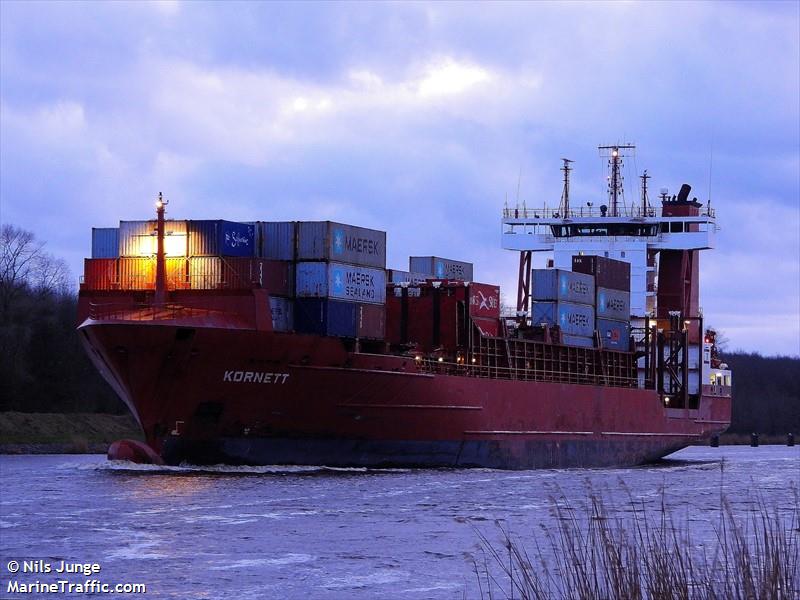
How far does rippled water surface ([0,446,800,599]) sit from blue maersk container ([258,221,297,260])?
17.7 feet

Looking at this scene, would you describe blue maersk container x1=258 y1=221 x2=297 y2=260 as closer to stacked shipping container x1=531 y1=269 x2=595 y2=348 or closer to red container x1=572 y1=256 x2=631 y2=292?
stacked shipping container x1=531 y1=269 x2=595 y2=348

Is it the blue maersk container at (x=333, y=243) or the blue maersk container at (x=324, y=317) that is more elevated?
the blue maersk container at (x=333, y=243)

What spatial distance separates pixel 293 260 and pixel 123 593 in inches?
683

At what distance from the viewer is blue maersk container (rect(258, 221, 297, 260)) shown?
32.8 m

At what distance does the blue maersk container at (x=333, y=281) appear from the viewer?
3244cm

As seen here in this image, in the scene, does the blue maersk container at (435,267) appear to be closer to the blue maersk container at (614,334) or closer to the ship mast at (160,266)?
the blue maersk container at (614,334)

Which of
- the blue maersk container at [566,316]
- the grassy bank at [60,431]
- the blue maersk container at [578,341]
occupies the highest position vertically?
the blue maersk container at [566,316]

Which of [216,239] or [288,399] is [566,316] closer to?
[288,399]

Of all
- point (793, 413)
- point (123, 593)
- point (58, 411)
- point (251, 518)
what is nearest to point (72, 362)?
point (58, 411)

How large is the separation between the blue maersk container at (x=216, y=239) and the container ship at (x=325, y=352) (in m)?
0.04

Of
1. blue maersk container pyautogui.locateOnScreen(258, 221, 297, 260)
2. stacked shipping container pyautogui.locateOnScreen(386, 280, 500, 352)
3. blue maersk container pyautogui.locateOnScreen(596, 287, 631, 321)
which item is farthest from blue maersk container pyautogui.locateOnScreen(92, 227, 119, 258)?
blue maersk container pyautogui.locateOnScreen(596, 287, 631, 321)

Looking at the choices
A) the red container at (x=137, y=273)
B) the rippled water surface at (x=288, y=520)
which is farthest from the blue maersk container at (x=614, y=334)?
the red container at (x=137, y=273)

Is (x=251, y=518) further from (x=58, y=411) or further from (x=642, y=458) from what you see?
(x=58, y=411)

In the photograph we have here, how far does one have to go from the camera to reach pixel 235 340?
31.2 m
